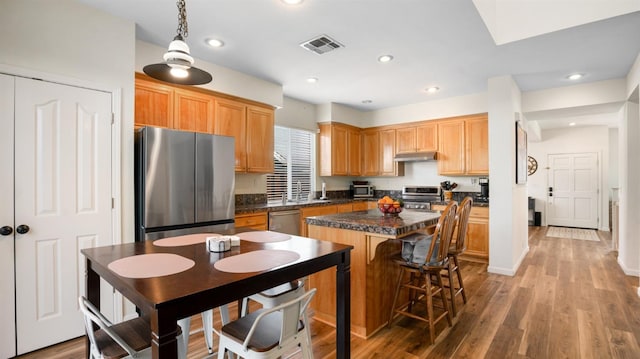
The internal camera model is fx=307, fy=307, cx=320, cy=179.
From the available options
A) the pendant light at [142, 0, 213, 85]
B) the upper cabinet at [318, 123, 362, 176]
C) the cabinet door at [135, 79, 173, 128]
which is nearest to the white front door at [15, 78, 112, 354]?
the cabinet door at [135, 79, 173, 128]

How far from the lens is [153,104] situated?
3.10m

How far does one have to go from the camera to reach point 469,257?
4.73m

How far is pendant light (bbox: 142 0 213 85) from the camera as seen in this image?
1649 millimetres

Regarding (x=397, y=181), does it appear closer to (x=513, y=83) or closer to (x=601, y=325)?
(x=513, y=83)

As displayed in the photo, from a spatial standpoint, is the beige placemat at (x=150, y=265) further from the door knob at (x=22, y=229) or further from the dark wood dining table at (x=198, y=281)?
the door knob at (x=22, y=229)

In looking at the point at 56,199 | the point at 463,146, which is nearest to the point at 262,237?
the point at 56,199

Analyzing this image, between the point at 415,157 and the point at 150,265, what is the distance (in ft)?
15.5

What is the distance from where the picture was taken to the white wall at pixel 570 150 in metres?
7.35

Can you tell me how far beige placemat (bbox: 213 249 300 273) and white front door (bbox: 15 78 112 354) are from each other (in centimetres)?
172

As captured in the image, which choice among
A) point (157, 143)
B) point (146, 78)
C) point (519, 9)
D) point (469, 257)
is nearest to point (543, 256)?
point (469, 257)

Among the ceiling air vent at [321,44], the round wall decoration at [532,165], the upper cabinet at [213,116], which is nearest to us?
the ceiling air vent at [321,44]

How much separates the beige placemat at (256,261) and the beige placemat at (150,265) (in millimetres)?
163

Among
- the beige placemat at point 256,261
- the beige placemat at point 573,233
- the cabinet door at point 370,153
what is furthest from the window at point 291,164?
the beige placemat at point 573,233

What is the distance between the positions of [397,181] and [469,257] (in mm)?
1939
